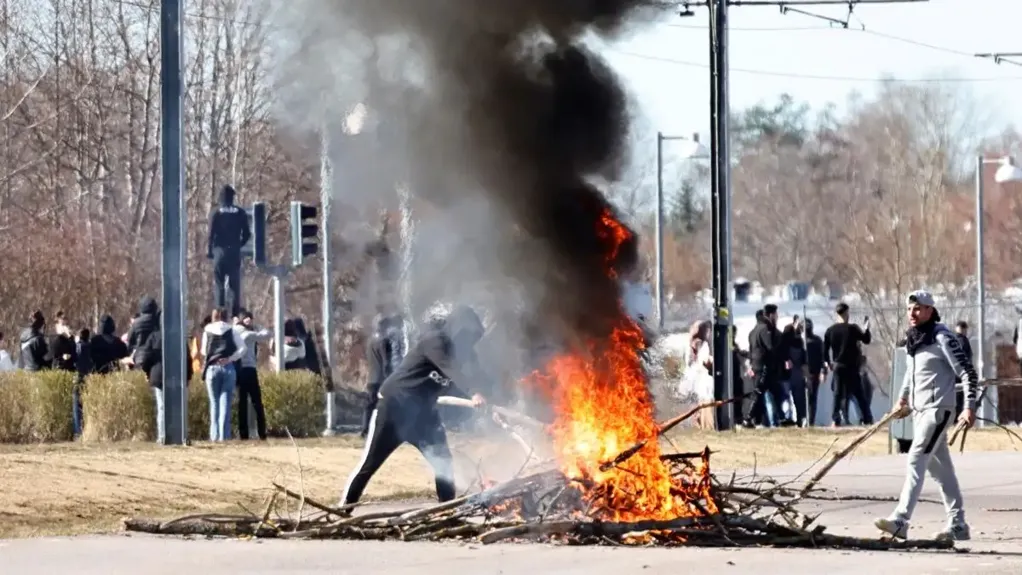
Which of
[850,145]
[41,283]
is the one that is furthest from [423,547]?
[850,145]

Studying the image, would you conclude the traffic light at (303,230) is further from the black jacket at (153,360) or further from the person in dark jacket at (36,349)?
the person in dark jacket at (36,349)

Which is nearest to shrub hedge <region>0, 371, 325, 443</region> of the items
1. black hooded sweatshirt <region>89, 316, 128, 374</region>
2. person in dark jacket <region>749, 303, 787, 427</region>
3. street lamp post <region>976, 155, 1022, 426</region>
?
black hooded sweatshirt <region>89, 316, 128, 374</region>

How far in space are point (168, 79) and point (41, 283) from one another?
609 inches

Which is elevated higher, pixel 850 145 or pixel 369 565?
Answer: pixel 850 145

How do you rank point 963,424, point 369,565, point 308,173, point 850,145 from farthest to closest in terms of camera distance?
point 850,145 → point 308,173 → point 963,424 → point 369,565

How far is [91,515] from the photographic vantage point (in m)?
14.8

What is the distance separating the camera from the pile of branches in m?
11.9

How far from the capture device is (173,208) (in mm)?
20297

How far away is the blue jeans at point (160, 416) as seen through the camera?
19656mm

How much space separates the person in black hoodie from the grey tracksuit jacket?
2967 mm

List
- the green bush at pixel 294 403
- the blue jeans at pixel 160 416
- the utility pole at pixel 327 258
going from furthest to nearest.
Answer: the green bush at pixel 294 403, the blue jeans at pixel 160 416, the utility pole at pixel 327 258

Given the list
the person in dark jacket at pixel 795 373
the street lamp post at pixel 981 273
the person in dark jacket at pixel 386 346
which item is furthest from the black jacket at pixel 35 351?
the street lamp post at pixel 981 273

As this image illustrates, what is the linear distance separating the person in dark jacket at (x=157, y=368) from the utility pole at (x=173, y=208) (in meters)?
0.21

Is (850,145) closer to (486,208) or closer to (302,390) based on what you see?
(302,390)
